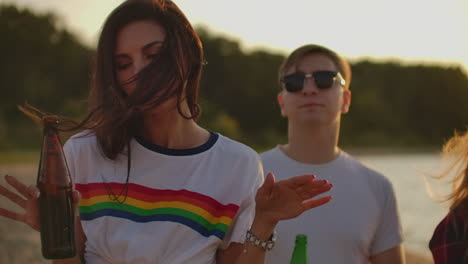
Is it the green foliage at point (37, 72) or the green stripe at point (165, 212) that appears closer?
the green stripe at point (165, 212)

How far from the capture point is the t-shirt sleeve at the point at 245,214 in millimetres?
2775

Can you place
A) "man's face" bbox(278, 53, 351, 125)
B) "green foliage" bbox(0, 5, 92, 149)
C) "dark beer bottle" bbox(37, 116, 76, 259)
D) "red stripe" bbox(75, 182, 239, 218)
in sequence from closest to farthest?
"dark beer bottle" bbox(37, 116, 76, 259), "red stripe" bbox(75, 182, 239, 218), "man's face" bbox(278, 53, 351, 125), "green foliage" bbox(0, 5, 92, 149)

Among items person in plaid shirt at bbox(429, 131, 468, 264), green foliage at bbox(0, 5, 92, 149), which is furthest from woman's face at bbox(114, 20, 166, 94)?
green foliage at bbox(0, 5, 92, 149)

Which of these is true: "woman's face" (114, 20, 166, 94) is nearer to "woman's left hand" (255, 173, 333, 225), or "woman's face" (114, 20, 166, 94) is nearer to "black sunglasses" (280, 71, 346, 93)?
"woman's left hand" (255, 173, 333, 225)

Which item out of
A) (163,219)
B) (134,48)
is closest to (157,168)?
(163,219)

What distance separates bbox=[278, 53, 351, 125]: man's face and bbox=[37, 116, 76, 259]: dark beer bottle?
1797mm

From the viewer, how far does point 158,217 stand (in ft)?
8.95

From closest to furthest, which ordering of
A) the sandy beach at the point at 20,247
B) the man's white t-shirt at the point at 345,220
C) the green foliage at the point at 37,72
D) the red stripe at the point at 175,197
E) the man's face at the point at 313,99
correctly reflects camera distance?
1. the red stripe at the point at 175,197
2. the man's white t-shirt at the point at 345,220
3. the man's face at the point at 313,99
4. the sandy beach at the point at 20,247
5. the green foliage at the point at 37,72

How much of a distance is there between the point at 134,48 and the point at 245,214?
0.94 m

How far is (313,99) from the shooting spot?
13.2ft

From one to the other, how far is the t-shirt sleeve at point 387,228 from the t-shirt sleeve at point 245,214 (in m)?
1.24

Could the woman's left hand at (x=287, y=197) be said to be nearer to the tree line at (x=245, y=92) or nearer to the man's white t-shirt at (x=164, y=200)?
the man's white t-shirt at (x=164, y=200)

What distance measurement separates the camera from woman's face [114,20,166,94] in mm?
2742

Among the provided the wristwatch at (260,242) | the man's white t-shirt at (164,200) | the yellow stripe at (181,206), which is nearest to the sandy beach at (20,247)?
the man's white t-shirt at (164,200)
